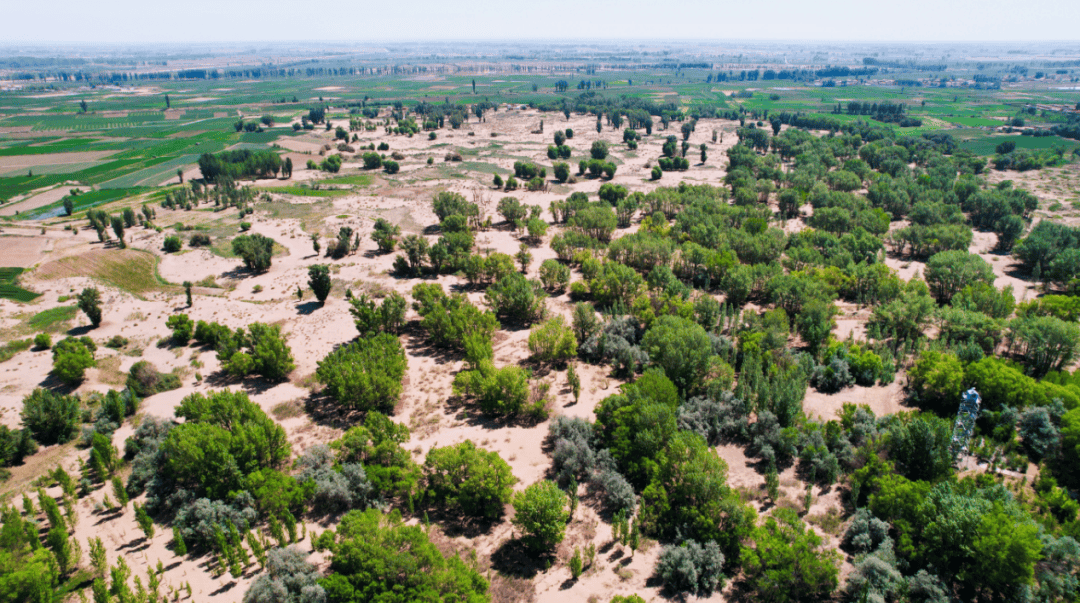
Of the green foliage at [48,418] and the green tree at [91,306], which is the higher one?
the green tree at [91,306]

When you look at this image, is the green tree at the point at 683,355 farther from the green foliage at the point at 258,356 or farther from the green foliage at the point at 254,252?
the green foliage at the point at 254,252

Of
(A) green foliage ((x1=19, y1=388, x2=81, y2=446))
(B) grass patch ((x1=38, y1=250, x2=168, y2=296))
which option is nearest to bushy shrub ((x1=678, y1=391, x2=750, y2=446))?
(A) green foliage ((x1=19, y1=388, x2=81, y2=446))

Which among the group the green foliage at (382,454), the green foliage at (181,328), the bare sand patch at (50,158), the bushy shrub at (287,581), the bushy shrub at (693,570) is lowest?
the bushy shrub at (693,570)

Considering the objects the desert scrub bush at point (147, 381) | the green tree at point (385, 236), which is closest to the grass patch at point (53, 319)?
the desert scrub bush at point (147, 381)

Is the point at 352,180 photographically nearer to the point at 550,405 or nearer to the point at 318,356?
the point at 318,356

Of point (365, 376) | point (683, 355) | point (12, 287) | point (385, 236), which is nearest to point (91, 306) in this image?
point (12, 287)

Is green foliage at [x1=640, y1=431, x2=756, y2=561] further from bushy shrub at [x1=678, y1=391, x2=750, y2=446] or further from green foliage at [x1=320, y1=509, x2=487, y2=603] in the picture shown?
green foliage at [x1=320, y1=509, x2=487, y2=603]

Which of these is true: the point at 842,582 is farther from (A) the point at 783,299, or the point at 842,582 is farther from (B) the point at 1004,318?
(B) the point at 1004,318
